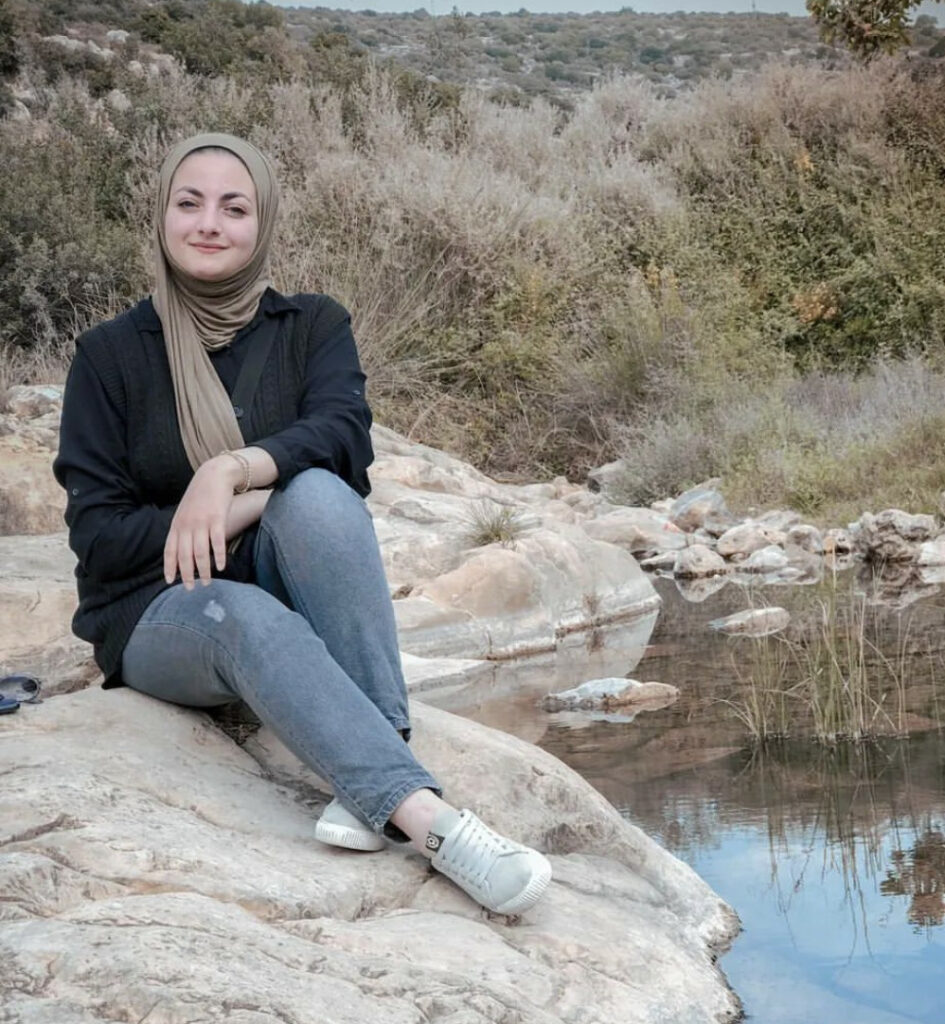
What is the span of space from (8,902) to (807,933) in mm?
1776

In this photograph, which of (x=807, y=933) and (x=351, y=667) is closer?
(x=351, y=667)

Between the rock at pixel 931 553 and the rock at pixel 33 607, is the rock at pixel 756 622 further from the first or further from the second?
the rock at pixel 33 607

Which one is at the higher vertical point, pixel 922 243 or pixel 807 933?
pixel 922 243

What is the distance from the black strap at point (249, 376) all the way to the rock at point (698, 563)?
5.89 meters

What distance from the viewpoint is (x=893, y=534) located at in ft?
28.5

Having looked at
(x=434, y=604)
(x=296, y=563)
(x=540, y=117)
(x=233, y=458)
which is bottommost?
(x=434, y=604)

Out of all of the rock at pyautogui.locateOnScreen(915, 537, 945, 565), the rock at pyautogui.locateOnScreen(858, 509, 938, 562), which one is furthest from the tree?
the rock at pyautogui.locateOnScreen(915, 537, 945, 565)

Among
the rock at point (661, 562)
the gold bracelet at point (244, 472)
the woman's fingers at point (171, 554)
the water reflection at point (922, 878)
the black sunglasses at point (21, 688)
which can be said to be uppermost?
the gold bracelet at point (244, 472)

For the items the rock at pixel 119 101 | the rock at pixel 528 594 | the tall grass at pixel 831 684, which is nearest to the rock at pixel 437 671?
the rock at pixel 528 594

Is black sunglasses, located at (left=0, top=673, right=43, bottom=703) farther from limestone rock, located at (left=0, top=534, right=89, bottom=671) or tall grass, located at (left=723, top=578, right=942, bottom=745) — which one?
tall grass, located at (left=723, top=578, right=942, bottom=745)

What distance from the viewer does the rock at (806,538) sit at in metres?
9.06

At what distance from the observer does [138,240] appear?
41.1 feet

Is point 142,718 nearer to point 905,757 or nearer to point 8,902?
point 8,902

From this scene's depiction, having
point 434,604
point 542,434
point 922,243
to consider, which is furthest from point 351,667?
point 922,243
